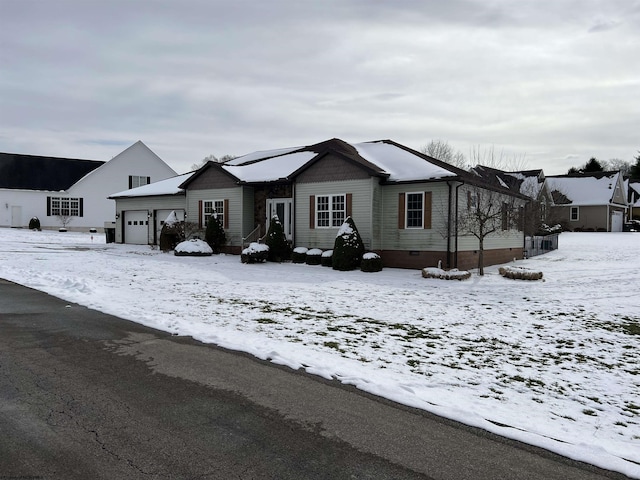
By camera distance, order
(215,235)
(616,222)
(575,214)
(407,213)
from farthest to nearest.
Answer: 1. (575,214)
2. (616,222)
3. (215,235)
4. (407,213)

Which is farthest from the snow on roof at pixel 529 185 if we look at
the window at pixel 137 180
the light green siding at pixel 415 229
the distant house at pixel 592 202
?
the window at pixel 137 180

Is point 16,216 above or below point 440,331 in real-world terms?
above

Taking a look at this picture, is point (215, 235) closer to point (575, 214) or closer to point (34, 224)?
point (34, 224)

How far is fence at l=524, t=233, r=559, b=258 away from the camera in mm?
28188

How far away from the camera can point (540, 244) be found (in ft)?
95.5

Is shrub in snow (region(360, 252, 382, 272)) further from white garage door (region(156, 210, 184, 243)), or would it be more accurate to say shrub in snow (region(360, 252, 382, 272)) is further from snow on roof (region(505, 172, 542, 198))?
snow on roof (region(505, 172, 542, 198))

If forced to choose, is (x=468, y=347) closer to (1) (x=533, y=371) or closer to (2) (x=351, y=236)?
(1) (x=533, y=371)

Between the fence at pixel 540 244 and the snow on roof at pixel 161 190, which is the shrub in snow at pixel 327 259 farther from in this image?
the fence at pixel 540 244

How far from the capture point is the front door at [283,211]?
22156 millimetres

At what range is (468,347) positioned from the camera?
718 centimetres

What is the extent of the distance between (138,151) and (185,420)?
47.7 metres

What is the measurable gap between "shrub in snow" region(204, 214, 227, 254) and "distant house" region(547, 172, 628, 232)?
35.5 metres

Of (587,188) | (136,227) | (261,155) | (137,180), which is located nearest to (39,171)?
(137,180)

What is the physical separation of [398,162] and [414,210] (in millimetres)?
2992
